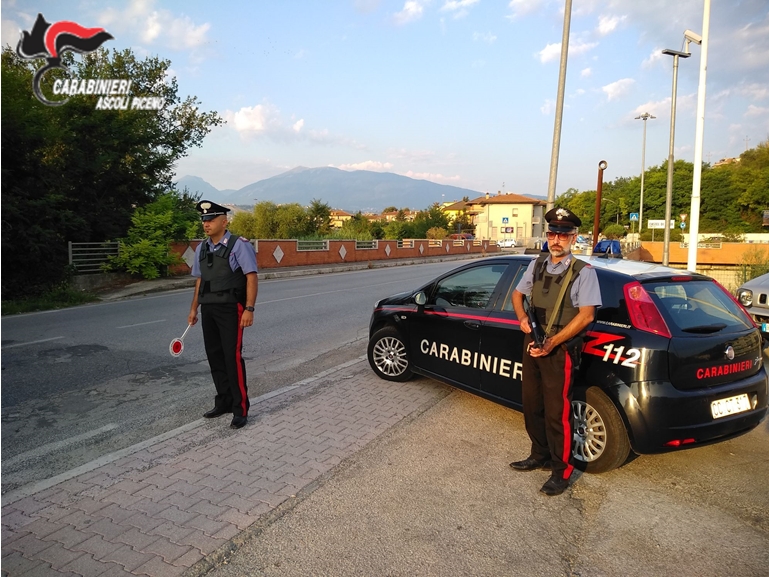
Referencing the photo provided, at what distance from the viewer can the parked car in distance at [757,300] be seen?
756 cm

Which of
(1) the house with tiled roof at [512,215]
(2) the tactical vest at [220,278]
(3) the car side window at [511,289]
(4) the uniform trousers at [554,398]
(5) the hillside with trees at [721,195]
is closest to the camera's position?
(4) the uniform trousers at [554,398]

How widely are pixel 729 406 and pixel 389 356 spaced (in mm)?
3308

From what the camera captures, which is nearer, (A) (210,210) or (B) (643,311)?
(B) (643,311)

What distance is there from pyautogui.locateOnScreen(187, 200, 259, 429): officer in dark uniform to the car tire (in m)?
2.69

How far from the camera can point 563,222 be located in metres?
3.62

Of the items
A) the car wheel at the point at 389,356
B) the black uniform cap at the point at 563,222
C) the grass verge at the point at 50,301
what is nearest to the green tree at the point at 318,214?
the grass verge at the point at 50,301

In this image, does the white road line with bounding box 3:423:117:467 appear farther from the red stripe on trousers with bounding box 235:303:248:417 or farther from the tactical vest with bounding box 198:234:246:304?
the tactical vest with bounding box 198:234:246:304

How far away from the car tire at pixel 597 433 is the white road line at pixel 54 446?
3831 mm

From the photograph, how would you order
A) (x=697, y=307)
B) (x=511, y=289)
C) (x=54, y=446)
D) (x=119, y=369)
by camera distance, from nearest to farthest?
1. (x=697, y=307)
2. (x=54, y=446)
3. (x=511, y=289)
4. (x=119, y=369)

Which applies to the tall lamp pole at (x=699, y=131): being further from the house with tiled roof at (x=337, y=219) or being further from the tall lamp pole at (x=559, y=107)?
the house with tiled roof at (x=337, y=219)

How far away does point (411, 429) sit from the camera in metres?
4.73

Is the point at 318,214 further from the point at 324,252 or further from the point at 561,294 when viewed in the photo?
the point at 561,294

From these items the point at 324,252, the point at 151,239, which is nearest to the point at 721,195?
the point at 324,252

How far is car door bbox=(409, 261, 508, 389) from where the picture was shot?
497 cm
